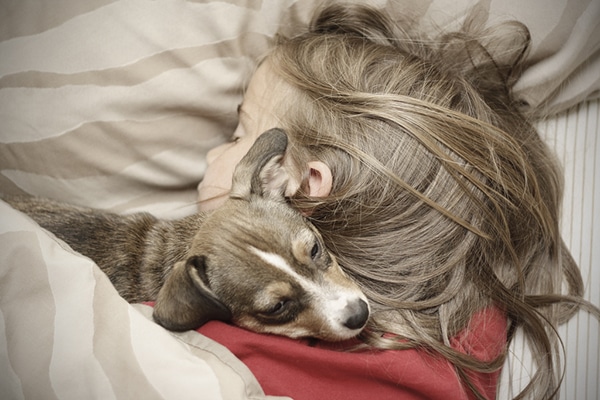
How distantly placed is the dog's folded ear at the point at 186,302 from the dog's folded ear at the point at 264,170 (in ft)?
1.38

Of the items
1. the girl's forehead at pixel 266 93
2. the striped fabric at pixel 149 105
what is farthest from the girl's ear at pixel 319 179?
the striped fabric at pixel 149 105

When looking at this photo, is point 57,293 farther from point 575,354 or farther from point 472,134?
point 575,354

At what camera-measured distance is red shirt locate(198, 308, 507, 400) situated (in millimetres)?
2074

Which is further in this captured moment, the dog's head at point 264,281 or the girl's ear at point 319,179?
the girl's ear at point 319,179

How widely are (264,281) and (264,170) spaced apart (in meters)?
0.51

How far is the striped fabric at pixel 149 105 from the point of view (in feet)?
6.96

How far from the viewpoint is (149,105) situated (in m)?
2.65

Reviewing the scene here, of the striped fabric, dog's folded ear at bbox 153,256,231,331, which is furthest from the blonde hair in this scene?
dog's folded ear at bbox 153,256,231,331

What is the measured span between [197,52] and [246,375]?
1.64 m

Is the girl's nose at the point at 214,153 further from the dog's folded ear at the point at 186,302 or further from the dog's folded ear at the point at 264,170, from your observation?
the dog's folded ear at the point at 186,302

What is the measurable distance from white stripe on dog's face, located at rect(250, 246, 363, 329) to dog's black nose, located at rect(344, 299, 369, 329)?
0.02 meters

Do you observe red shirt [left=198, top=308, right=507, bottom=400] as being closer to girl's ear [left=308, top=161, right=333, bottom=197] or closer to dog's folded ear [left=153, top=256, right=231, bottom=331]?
dog's folded ear [left=153, top=256, right=231, bottom=331]

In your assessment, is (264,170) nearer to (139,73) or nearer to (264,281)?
(264,281)

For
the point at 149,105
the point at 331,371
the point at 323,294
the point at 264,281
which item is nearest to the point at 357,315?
the point at 323,294
